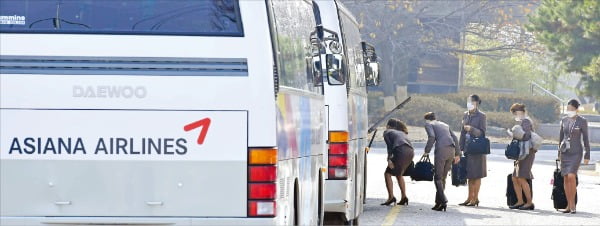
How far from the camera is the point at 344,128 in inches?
639

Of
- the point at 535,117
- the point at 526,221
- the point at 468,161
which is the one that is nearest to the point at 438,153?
the point at 468,161

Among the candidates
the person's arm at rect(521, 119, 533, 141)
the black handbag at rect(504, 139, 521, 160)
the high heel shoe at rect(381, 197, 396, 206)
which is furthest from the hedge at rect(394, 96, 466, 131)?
the black handbag at rect(504, 139, 521, 160)

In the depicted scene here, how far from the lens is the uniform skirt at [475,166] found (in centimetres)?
2091

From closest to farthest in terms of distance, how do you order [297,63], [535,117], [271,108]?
[271,108] < [297,63] < [535,117]

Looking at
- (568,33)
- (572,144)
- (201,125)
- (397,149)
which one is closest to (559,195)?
(572,144)

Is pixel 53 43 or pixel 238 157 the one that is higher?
pixel 53 43

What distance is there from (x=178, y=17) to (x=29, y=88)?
1.02 meters

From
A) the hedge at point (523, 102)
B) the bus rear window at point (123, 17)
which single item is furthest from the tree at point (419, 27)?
the bus rear window at point (123, 17)

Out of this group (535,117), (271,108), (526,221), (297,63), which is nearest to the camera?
(271,108)

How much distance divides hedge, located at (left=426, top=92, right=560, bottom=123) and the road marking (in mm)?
43873

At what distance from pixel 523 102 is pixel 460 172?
44.6m

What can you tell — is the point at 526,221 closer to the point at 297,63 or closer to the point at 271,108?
the point at 297,63

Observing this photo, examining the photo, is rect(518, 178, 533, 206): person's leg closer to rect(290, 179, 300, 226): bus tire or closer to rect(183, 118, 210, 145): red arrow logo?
rect(290, 179, 300, 226): bus tire

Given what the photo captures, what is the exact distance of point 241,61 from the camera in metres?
9.41
